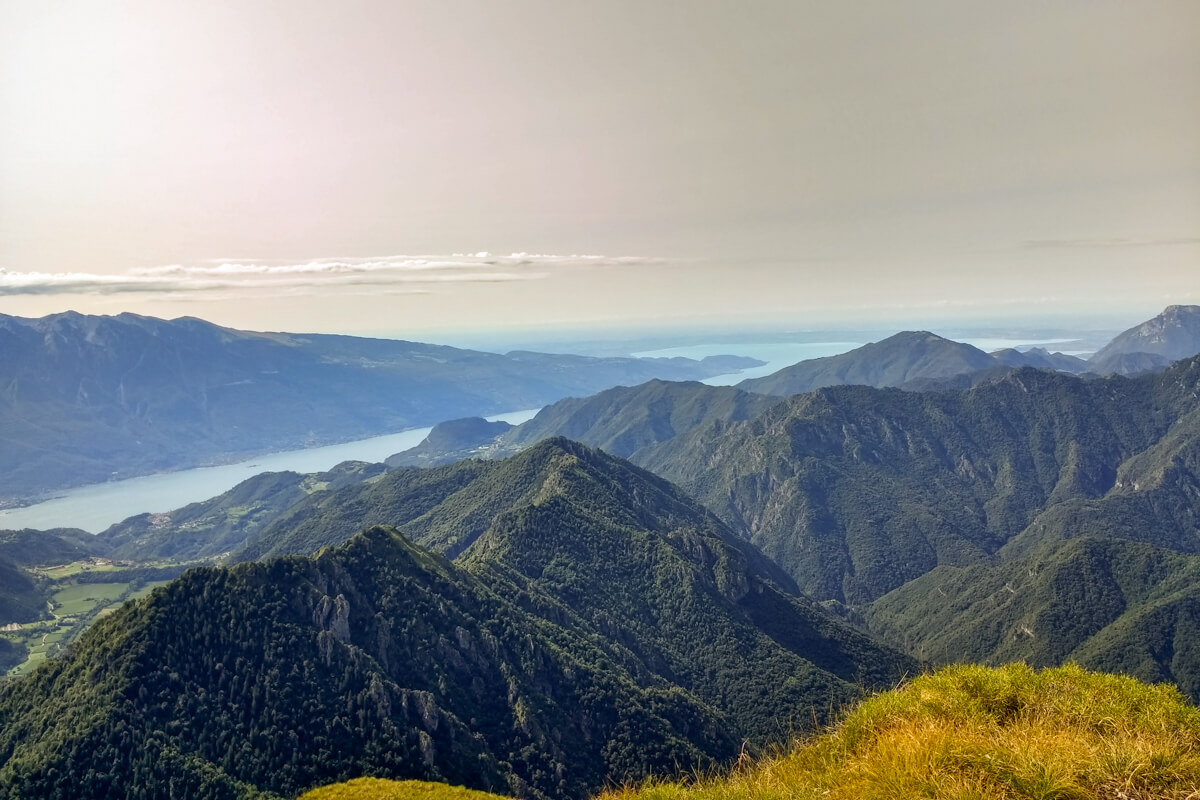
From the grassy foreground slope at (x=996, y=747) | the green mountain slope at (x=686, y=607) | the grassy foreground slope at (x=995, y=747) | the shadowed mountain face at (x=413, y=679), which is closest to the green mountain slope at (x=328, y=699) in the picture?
the shadowed mountain face at (x=413, y=679)

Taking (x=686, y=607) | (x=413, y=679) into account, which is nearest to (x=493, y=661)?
(x=413, y=679)

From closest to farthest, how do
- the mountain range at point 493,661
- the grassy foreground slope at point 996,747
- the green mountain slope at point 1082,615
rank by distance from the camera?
the grassy foreground slope at point 996,747, the mountain range at point 493,661, the green mountain slope at point 1082,615

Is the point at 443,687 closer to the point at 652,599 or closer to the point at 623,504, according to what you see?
the point at 652,599

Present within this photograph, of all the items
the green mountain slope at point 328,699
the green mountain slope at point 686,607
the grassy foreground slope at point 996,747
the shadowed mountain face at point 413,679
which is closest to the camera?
the grassy foreground slope at point 996,747

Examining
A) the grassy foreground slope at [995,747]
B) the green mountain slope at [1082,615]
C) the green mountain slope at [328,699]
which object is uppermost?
the grassy foreground slope at [995,747]

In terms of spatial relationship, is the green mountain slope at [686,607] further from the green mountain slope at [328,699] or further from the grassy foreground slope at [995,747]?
the grassy foreground slope at [995,747]

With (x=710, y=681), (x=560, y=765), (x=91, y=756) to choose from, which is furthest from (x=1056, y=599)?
(x=91, y=756)

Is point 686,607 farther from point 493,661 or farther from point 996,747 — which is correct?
point 996,747
